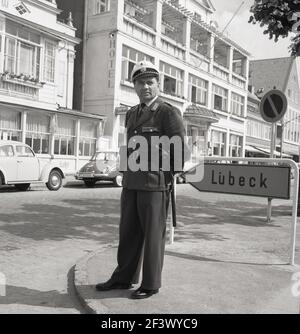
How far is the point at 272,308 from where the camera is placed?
155 inches

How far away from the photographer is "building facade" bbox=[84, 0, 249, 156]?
26047 millimetres

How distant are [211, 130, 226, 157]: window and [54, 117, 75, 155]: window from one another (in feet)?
55.5

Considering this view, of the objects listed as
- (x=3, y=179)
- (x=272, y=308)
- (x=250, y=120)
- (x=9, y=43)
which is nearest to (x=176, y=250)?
(x=272, y=308)

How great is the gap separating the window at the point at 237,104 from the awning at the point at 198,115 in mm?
7899

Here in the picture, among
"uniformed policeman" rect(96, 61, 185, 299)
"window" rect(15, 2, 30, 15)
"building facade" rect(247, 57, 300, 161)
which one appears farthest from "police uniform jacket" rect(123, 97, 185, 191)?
"building facade" rect(247, 57, 300, 161)

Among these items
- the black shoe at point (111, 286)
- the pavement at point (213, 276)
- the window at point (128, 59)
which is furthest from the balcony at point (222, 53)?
the black shoe at point (111, 286)

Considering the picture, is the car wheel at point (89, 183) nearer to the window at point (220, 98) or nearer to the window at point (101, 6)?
the window at point (101, 6)

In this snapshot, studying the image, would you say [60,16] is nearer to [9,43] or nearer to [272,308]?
[9,43]

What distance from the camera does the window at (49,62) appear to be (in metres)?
22.4

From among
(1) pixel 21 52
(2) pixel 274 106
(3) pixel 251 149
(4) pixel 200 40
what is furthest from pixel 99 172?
(3) pixel 251 149

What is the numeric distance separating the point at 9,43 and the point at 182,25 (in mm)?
16636

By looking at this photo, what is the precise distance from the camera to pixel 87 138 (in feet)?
80.7

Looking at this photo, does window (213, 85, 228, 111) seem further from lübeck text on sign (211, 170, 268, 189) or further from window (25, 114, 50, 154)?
lübeck text on sign (211, 170, 268, 189)
